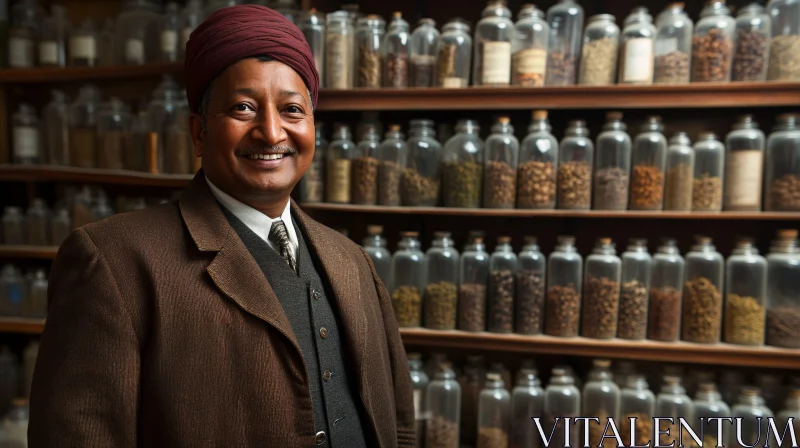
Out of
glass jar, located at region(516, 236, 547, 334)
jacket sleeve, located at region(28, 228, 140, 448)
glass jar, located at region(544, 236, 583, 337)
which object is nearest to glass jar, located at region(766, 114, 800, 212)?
glass jar, located at region(544, 236, 583, 337)

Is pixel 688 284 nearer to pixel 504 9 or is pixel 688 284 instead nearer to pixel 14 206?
pixel 504 9

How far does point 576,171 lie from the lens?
78.1 inches

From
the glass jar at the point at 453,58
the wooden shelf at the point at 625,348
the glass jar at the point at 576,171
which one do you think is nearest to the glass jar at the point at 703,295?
the wooden shelf at the point at 625,348

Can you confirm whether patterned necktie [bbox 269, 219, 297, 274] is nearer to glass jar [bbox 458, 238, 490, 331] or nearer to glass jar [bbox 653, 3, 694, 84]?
glass jar [bbox 458, 238, 490, 331]

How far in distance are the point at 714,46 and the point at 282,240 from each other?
159cm

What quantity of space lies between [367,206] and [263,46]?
4.04 ft

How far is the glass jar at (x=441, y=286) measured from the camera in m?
2.08

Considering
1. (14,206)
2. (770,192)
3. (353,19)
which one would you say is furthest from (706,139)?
(14,206)

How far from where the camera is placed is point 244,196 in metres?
0.97

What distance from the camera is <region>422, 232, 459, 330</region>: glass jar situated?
81.7 inches

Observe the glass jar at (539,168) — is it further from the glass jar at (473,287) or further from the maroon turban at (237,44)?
the maroon turban at (237,44)

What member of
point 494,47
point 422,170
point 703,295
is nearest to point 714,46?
point 494,47

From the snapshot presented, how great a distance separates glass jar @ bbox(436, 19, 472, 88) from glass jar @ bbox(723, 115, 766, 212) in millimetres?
907

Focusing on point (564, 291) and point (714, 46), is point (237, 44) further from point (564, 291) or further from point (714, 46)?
point (714, 46)
